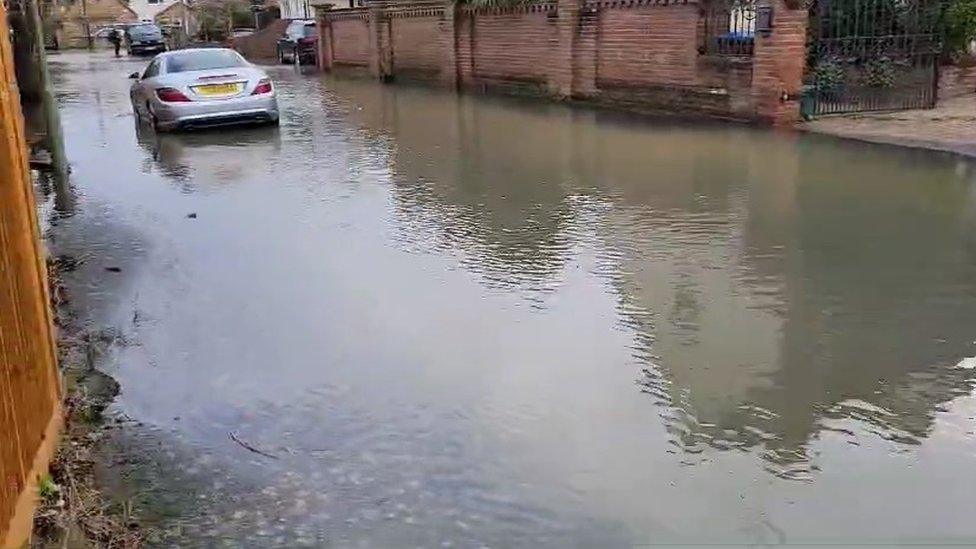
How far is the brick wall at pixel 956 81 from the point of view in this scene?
17.2 metres

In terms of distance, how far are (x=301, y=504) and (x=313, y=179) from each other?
7828mm

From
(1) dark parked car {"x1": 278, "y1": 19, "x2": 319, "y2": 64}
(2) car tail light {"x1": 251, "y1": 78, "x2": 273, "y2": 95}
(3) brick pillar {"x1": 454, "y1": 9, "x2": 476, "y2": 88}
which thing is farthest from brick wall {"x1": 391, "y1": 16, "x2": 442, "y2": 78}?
(1) dark parked car {"x1": 278, "y1": 19, "x2": 319, "y2": 64}

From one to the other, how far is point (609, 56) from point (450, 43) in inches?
287

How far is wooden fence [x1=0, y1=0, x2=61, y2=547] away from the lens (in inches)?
135

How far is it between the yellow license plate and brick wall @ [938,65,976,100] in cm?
1178

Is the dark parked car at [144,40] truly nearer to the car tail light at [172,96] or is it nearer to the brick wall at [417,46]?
the brick wall at [417,46]

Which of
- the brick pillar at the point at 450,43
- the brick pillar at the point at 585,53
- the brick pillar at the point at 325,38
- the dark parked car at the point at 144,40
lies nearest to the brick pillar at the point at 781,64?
the brick pillar at the point at 585,53

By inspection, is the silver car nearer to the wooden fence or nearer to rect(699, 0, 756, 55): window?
rect(699, 0, 756, 55): window

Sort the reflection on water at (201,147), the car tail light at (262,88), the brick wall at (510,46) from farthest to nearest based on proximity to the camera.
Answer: the brick wall at (510,46)
the car tail light at (262,88)
the reflection on water at (201,147)

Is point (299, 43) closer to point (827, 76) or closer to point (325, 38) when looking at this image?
point (325, 38)

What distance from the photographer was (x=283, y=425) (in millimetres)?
4840

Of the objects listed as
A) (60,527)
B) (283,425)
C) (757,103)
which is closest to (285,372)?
(283,425)

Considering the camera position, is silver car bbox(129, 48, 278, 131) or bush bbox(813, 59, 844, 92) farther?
silver car bbox(129, 48, 278, 131)

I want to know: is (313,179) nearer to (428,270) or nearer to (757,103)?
(428,270)
